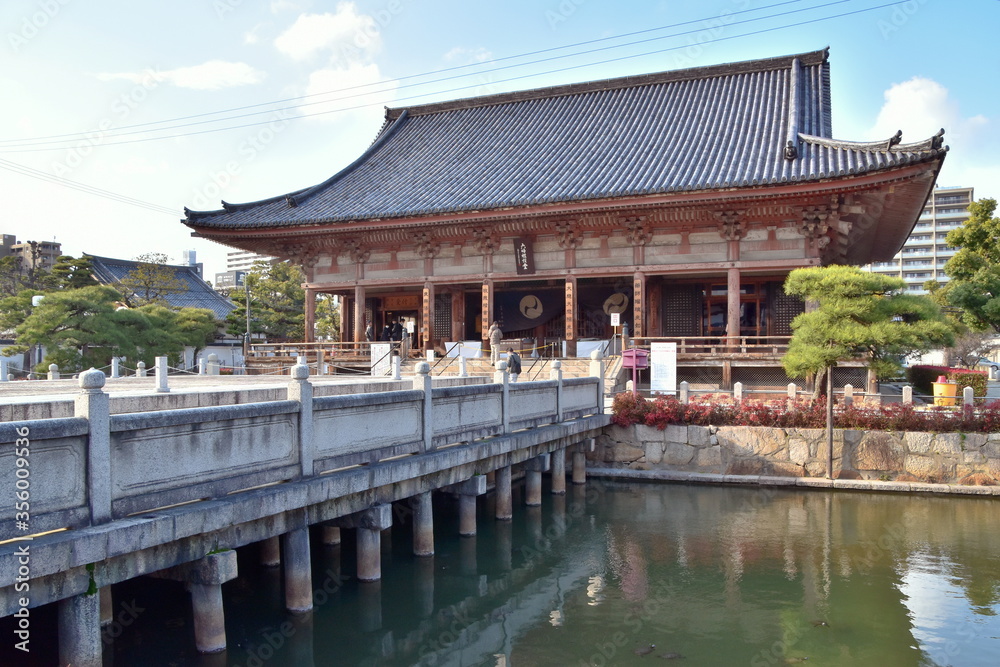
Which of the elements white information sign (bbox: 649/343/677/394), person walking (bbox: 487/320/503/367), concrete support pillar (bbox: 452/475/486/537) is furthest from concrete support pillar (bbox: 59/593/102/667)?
person walking (bbox: 487/320/503/367)

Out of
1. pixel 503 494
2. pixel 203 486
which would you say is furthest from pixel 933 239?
pixel 203 486

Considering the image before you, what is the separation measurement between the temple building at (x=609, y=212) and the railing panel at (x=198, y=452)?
15113 mm

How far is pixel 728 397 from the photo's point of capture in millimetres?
18359

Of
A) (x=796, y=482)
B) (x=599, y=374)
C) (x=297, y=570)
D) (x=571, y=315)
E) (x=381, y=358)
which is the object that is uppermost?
(x=571, y=315)

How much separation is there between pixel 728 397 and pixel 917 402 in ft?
14.8

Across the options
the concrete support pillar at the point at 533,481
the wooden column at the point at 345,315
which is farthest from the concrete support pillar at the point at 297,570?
the wooden column at the point at 345,315

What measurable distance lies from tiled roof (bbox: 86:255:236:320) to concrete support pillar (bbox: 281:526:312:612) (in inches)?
1693

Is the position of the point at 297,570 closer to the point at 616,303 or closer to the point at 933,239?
the point at 616,303

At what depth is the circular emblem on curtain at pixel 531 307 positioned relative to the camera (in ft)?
96.9

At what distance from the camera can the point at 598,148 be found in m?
27.9

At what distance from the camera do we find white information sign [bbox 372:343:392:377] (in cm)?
2566

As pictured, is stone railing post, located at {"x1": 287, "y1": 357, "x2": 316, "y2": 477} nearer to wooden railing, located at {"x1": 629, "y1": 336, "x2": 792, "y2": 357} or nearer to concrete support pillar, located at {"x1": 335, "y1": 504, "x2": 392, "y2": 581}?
concrete support pillar, located at {"x1": 335, "y1": 504, "x2": 392, "y2": 581}

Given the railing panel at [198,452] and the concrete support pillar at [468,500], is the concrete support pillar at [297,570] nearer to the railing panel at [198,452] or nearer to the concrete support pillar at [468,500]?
the railing panel at [198,452]

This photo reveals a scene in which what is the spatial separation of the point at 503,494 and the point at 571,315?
450 inches
